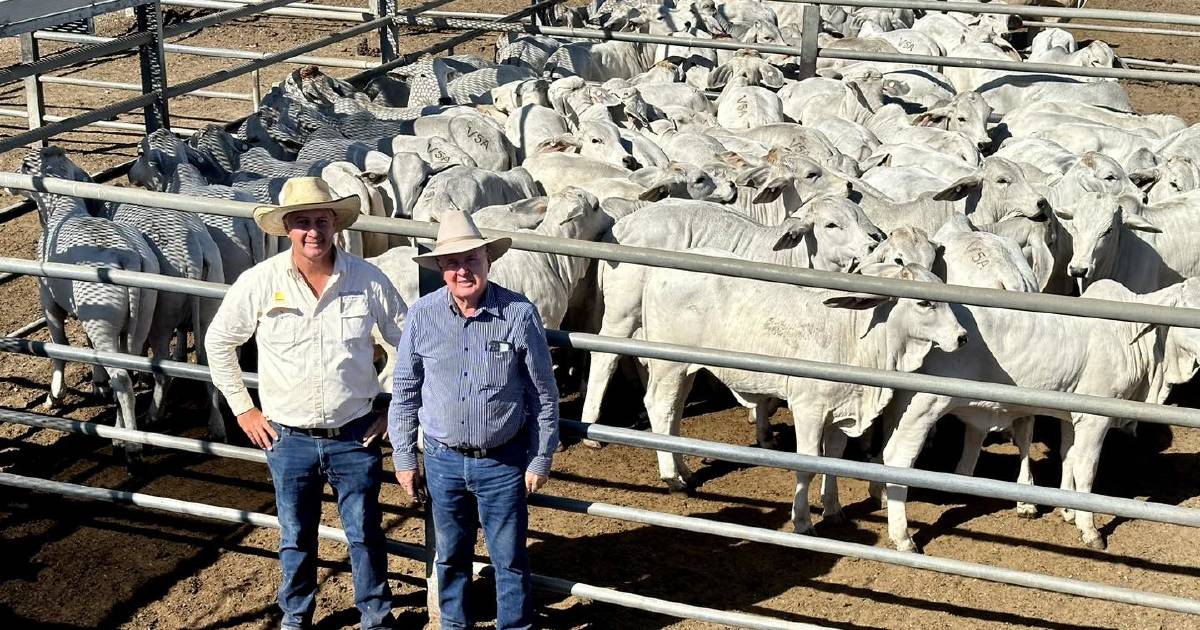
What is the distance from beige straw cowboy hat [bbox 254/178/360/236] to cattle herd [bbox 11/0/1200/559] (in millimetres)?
2563

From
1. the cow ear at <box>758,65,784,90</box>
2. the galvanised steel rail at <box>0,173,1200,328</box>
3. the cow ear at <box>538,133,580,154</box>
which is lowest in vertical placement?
the cow ear at <box>538,133,580,154</box>

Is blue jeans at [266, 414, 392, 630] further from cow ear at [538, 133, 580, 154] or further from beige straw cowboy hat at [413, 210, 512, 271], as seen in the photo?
cow ear at [538, 133, 580, 154]

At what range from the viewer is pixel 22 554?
22.0ft

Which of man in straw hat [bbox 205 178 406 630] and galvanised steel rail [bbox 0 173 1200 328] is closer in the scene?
galvanised steel rail [bbox 0 173 1200 328]

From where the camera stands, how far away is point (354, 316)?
5137 mm

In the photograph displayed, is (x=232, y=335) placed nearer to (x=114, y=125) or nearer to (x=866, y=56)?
(x=866, y=56)

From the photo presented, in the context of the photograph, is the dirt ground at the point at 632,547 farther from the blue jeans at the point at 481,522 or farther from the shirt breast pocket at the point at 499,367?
the shirt breast pocket at the point at 499,367

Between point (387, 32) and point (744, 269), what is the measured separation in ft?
34.1

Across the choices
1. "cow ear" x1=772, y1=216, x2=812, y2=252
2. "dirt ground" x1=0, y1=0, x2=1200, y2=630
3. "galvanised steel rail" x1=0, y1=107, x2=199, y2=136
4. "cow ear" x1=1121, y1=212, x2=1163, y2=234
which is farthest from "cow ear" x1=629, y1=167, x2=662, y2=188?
"galvanised steel rail" x1=0, y1=107, x2=199, y2=136

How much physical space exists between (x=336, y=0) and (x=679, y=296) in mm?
18888

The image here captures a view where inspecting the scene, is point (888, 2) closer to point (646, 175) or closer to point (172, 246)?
point (646, 175)

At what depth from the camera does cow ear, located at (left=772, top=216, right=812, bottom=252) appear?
26.7 ft

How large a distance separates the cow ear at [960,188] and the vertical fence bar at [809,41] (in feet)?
15.1

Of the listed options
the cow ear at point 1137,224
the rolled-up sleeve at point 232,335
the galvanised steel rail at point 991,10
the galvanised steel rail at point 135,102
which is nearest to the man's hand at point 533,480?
the rolled-up sleeve at point 232,335
